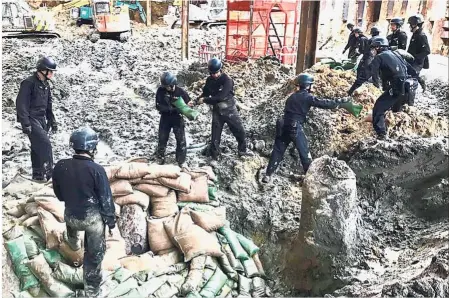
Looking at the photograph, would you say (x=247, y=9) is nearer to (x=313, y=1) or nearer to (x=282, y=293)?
(x=313, y=1)

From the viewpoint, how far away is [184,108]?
225 inches

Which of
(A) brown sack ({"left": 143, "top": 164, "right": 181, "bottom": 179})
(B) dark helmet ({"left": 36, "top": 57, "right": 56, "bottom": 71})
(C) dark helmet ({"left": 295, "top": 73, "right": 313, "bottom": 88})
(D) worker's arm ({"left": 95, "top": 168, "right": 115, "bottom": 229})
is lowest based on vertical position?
(A) brown sack ({"left": 143, "top": 164, "right": 181, "bottom": 179})

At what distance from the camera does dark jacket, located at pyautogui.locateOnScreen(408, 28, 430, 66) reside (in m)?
7.10

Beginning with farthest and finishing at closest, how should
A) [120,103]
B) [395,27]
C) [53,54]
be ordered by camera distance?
[53,54], [120,103], [395,27]

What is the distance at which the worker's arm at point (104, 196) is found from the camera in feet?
11.7

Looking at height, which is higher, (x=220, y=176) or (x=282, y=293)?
(x=220, y=176)

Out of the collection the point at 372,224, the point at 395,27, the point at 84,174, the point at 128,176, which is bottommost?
the point at 372,224

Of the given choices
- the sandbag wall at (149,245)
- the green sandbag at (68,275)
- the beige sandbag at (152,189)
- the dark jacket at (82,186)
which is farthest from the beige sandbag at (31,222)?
the beige sandbag at (152,189)

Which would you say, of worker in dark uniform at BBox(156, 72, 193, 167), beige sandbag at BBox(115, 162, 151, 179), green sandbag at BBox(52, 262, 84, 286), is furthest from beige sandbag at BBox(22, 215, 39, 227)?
worker in dark uniform at BBox(156, 72, 193, 167)

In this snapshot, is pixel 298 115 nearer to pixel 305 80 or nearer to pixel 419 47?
pixel 305 80

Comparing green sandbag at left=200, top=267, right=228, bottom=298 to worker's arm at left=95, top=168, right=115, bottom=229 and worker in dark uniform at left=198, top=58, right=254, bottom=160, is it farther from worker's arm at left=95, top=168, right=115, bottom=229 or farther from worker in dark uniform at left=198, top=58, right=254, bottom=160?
worker in dark uniform at left=198, top=58, right=254, bottom=160

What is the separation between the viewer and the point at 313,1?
7.89m

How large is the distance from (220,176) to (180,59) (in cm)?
847

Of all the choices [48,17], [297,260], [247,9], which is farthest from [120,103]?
[48,17]
